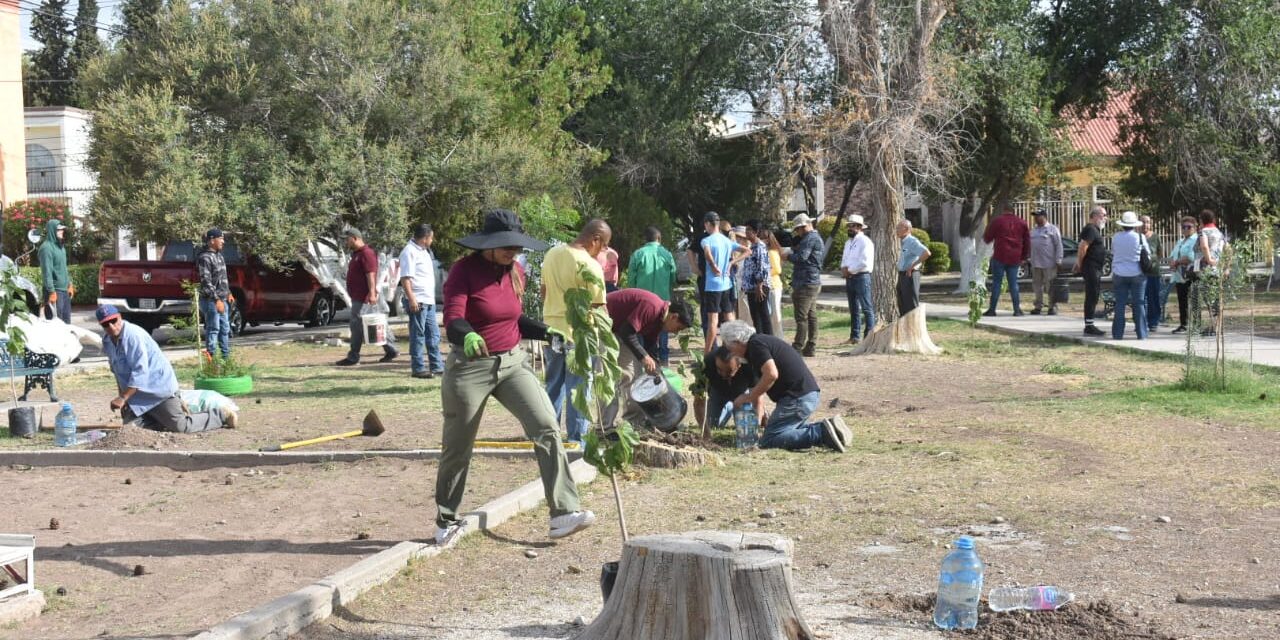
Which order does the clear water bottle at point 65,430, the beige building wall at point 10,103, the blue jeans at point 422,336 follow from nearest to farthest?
1. the clear water bottle at point 65,430
2. the blue jeans at point 422,336
3. the beige building wall at point 10,103

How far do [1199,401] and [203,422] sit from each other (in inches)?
342

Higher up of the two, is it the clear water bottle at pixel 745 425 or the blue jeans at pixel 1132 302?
the blue jeans at pixel 1132 302

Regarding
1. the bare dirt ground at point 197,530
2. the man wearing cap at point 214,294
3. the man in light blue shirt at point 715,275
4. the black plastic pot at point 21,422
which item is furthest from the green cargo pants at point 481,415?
the man wearing cap at point 214,294

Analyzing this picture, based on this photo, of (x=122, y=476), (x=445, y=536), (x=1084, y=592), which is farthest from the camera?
(x=122, y=476)

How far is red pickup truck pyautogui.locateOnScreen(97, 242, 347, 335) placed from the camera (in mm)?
20672

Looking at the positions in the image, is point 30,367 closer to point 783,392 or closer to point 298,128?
point 783,392

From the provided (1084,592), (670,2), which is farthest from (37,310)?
(1084,592)

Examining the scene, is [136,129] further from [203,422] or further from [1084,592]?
[1084,592]

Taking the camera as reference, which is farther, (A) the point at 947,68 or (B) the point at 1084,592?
(A) the point at 947,68

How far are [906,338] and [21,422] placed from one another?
10.0 metres

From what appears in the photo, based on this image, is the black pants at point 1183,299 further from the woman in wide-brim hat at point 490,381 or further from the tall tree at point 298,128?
the woman in wide-brim hat at point 490,381

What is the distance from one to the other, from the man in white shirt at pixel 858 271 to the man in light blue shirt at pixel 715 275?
2.30m

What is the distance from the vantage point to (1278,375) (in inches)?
520

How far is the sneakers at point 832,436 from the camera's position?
955 centimetres
